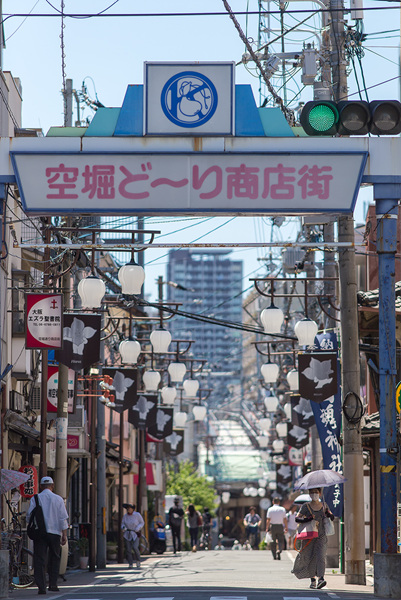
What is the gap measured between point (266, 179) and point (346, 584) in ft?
25.6

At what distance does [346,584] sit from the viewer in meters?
20.4

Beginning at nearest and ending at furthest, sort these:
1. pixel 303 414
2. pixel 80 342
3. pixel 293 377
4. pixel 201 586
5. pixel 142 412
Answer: pixel 201 586, pixel 80 342, pixel 303 414, pixel 293 377, pixel 142 412

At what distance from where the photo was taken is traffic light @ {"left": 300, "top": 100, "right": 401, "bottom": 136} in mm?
15992

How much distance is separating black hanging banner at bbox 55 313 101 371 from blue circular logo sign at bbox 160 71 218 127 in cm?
717

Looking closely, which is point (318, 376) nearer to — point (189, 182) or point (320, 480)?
point (320, 480)

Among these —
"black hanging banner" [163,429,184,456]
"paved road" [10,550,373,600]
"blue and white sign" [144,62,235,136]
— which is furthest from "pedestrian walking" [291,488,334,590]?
"black hanging banner" [163,429,184,456]

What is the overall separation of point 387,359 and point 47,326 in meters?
7.51

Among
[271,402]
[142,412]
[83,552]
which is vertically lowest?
[83,552]

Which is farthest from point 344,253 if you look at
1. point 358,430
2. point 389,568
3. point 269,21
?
point 269,21

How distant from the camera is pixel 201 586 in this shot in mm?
19375

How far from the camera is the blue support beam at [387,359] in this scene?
1666cm

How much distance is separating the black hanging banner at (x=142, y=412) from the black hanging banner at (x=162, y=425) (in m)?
2.49

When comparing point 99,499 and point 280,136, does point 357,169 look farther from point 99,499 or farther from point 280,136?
point 99,499

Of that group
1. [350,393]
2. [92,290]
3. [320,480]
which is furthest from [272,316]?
[320,480]
